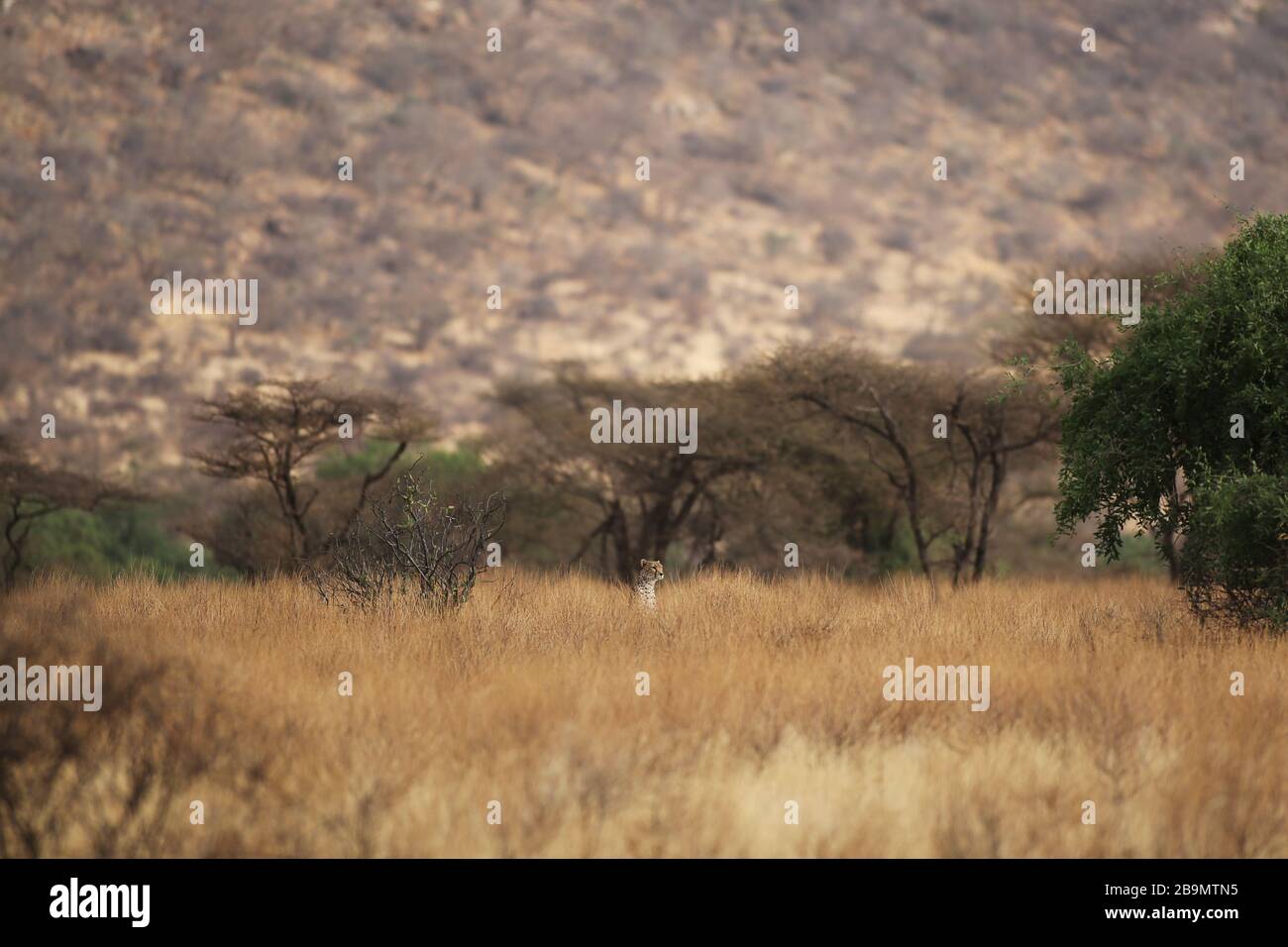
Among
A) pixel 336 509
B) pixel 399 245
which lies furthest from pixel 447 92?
pixel 336 509

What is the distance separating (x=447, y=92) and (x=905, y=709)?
10080 centimetres

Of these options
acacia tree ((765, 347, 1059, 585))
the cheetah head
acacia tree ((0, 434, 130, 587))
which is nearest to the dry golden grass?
the cheetah head

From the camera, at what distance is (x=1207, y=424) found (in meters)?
13.0

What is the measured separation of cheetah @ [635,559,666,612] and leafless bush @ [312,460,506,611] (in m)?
1.47

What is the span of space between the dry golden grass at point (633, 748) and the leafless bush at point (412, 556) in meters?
1.82

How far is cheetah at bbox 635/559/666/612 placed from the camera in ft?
42.6

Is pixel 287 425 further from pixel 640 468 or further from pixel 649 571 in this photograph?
pixel 649 571

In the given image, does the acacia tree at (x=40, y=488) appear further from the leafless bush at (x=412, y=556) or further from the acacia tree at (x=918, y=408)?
the leafless bush at (x=412, y=556)

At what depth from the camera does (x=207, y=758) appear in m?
7.32

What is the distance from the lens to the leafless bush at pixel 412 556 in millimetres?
13125

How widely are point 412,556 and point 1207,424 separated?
25.8 ft

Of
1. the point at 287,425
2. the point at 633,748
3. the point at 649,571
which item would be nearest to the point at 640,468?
the point at 287,425

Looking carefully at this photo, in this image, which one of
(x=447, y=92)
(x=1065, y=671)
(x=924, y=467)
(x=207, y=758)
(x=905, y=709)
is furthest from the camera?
(x=447, y=92)
